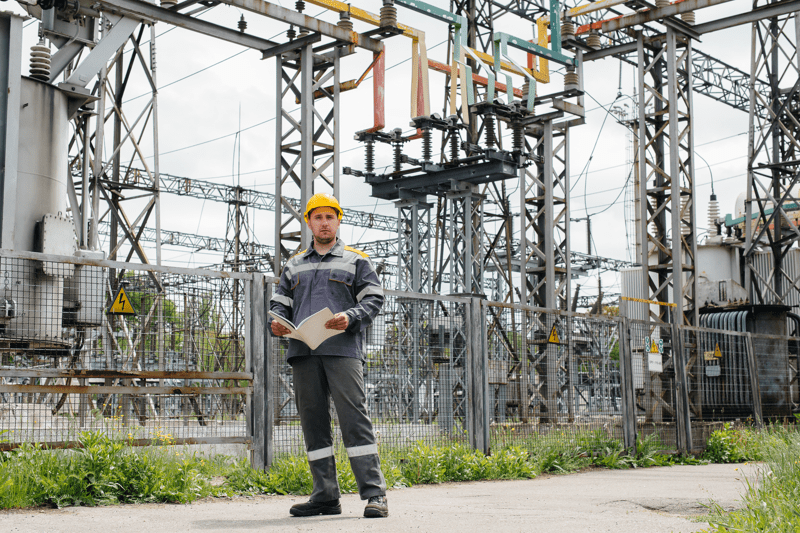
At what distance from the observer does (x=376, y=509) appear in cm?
584

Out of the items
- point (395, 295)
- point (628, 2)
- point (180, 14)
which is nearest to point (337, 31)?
point (180, 14)

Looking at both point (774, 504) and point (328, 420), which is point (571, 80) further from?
point (774, 504)

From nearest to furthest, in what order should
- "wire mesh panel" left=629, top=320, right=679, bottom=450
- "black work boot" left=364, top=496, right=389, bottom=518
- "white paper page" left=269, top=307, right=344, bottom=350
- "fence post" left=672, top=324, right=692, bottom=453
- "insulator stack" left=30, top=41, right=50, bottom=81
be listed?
"black work boot" left=364, top=496, right=389, bottom=518 < "white paper page" left=269, top=307, right=344, bottom=350 < "insulator stack" left=30, top=41, right=50, bottom=81 < "wire mesh panel" left=629, top=320, right=679, bottom=450 < "fence post" left=672, top=324, right=692, bottom=453

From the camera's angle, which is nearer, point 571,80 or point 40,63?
point 40,63

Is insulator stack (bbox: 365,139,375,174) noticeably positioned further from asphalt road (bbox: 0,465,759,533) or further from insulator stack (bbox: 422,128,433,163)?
asphalt road (bbox: 0,465,759,533)

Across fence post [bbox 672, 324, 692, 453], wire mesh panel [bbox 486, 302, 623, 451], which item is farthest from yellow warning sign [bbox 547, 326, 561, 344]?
fence post [bbox 672, 324, 692, 453]

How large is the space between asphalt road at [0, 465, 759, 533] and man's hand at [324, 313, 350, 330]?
1.22m

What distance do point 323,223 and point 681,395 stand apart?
8.28 meters

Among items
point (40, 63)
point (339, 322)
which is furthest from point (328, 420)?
point (40, 63)

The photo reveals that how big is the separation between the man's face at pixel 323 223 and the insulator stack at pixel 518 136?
12254 mm

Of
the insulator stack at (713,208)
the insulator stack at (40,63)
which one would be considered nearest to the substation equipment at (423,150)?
the insulator stack at (40,63)

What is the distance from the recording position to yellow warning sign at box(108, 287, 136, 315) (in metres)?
7.17

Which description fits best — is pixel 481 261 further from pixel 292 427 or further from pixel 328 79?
pixel 292 427

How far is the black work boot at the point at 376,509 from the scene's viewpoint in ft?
19.2
